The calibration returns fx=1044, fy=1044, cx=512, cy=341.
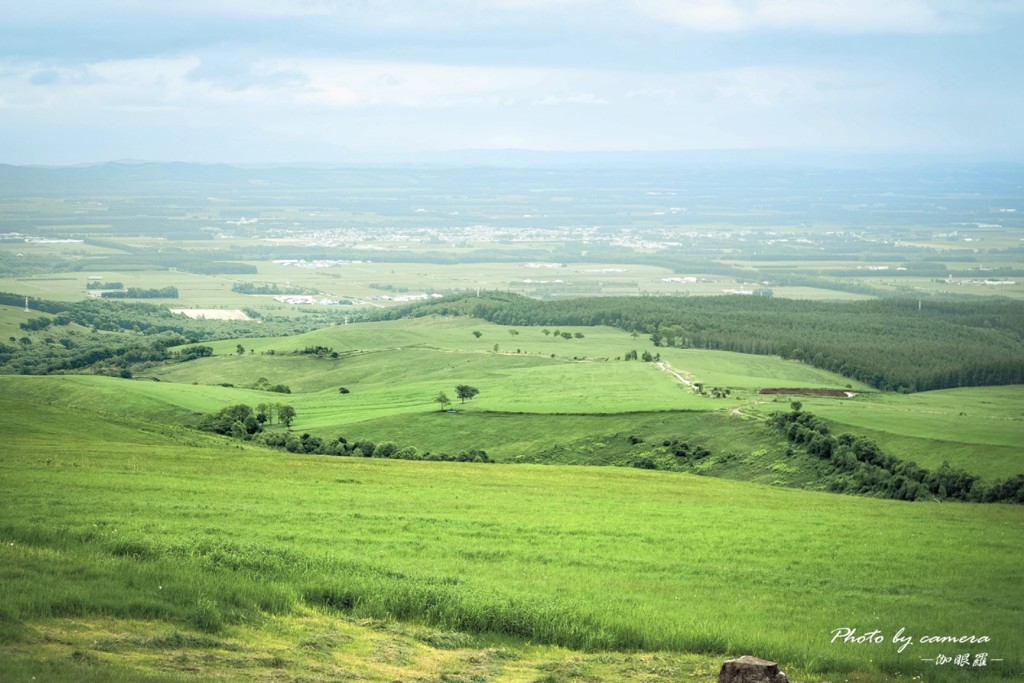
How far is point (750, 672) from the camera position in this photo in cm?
1667

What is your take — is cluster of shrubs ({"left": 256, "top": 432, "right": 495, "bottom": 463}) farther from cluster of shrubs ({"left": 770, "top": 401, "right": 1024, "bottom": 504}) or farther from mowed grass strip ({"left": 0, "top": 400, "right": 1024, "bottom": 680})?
mowed grass strip ({"left": 0, "top": 400, "right": 1024, "bottom": 680})

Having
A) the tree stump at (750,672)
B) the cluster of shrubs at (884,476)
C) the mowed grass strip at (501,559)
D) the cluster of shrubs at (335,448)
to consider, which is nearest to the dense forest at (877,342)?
the cluster of shrubs at (884,476)

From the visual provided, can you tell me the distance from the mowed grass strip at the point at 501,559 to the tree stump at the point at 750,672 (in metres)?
4.11

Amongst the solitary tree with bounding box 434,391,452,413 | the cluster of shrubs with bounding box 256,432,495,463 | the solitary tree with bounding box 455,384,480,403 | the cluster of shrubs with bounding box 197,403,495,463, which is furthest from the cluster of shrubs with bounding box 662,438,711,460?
the solitary tree with bounding box 455,384,480,403

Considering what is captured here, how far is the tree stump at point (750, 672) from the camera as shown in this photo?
1661cm

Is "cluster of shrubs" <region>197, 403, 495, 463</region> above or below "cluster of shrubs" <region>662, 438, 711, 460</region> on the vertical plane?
above

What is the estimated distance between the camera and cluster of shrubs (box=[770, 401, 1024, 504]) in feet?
207

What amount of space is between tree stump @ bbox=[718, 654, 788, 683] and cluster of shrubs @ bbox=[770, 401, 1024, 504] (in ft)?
164

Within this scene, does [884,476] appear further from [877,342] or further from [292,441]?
[877,342]

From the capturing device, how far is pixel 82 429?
55.7 meters

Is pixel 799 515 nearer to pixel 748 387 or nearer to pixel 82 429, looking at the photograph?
pixel 82 429

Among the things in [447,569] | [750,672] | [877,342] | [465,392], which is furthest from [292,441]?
[877,342]

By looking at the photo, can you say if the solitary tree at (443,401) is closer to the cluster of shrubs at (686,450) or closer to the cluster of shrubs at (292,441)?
the cluster of shrubs at (292,441)

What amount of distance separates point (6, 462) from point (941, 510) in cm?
3738
